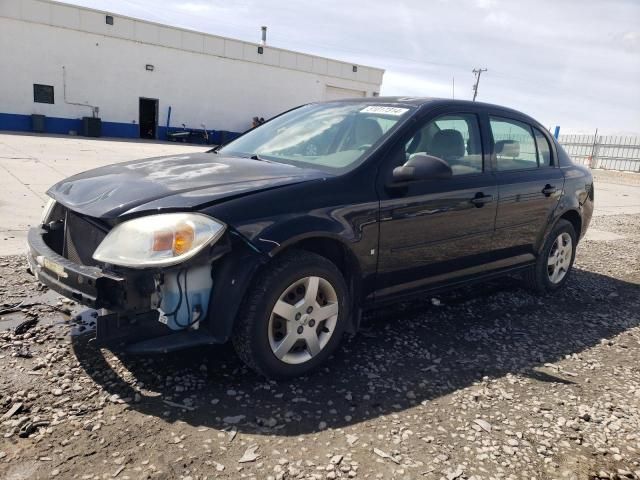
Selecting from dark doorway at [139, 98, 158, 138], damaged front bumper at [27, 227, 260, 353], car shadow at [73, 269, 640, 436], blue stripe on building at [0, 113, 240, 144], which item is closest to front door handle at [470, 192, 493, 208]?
car shadow at [73, 269, 640, 436]

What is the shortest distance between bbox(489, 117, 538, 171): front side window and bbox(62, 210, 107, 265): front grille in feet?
10.1

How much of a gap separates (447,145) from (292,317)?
1.86 m

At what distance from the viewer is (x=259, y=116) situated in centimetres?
3212

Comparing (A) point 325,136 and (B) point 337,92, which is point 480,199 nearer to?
(A) point 325,136

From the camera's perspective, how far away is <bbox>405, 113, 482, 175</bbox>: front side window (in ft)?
12.0

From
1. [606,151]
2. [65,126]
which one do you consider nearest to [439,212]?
[65,126]

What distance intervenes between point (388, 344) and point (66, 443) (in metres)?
2.13

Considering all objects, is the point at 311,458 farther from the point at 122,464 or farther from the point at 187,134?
the point at 187,134

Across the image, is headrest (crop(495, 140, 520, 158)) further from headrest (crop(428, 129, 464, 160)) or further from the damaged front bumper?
the damaged front bumper

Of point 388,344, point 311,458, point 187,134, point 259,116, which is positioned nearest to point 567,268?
point 388,344

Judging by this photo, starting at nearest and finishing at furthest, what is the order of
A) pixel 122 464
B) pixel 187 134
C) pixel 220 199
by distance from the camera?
pixel 122 464 < pixel 220 199 < pixel 187 134

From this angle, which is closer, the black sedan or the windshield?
the black sedan

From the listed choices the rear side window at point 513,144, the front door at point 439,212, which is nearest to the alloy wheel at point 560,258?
the rear side window at point 513,144

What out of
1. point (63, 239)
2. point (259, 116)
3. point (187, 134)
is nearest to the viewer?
point (63, 239)
